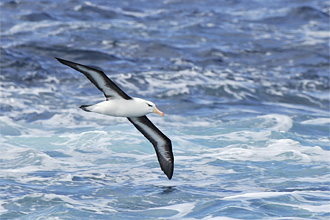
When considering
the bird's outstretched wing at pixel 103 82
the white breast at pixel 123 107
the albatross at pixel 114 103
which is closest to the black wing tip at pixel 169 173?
the albatross at pixel 114 103

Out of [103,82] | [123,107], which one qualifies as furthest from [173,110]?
[103,82]

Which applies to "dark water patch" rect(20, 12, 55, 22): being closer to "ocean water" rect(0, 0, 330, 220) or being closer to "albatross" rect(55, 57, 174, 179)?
"ocean water" rect(0, 0, 330, 220)

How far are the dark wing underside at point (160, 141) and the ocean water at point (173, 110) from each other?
364 mm

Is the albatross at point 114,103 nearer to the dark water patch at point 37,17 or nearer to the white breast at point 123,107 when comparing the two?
the white breast at point 123,107

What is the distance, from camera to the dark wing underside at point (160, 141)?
1401 cm

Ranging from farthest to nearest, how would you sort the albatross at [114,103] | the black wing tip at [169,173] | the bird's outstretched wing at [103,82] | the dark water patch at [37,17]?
the dark water patch at [37,17] → the black wing tip at [169,173] → the albatross at [114,103] → the bird's outstretched wing at [103,82]

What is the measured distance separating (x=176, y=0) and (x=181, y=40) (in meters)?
10.5

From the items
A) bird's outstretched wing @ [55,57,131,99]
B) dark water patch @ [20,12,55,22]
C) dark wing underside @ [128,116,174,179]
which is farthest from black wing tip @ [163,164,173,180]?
dark water patch @ [20,12,55,22]

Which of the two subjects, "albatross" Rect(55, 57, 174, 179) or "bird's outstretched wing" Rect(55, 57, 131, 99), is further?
"albatross" Rect(55, 57, 174, 179)

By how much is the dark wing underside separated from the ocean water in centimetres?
36

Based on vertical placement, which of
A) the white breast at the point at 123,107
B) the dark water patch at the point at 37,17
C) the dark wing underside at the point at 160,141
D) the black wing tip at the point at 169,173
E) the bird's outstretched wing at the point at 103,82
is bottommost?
the black wing tip at the point at 169,173

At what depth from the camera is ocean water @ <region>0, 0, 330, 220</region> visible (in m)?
13.0

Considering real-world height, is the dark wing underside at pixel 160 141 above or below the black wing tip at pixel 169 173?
above

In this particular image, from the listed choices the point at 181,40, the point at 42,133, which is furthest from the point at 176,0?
the point at 42,133
